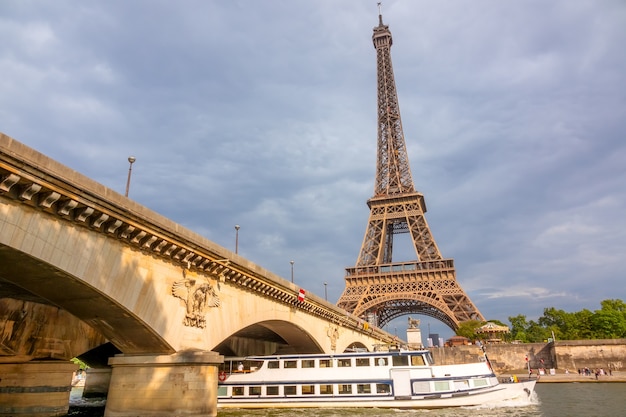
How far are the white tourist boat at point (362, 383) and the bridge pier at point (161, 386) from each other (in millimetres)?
13270

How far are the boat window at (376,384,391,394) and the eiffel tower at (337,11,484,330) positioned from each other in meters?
43.4

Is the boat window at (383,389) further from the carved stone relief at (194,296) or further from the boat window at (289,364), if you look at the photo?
→ the carved stone relief at (194,296)

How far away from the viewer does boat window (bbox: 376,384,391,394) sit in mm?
28078

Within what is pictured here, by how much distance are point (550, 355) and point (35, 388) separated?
67.4 metres

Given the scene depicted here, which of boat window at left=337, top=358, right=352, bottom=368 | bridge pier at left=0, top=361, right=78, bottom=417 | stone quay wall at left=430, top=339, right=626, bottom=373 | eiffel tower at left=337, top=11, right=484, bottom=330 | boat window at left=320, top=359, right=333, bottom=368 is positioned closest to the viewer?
bridge pier at left=0, top=361, right=78, bottom=417

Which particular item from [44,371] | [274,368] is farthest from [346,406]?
[44,371]

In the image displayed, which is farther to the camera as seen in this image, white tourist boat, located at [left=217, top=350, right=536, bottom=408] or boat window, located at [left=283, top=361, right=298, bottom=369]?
boat window, located at [left=283, top=361, right=298, bottom=369]

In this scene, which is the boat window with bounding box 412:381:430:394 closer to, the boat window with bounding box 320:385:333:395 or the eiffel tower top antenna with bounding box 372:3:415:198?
the boat window with bounding box 320:385:333:395

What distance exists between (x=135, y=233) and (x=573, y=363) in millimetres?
66301

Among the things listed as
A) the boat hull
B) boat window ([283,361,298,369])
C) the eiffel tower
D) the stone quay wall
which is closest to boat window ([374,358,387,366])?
the boat hull

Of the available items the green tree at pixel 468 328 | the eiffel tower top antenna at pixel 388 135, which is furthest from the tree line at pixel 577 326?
the eiffel tower top antenna at pixel 388 135

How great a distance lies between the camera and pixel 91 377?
4450 centimetres

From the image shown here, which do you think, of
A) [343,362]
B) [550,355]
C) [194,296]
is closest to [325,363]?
[343,362]

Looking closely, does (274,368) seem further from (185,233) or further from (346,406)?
(185,233)
